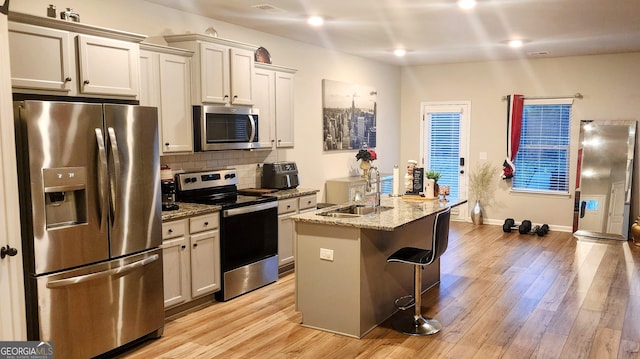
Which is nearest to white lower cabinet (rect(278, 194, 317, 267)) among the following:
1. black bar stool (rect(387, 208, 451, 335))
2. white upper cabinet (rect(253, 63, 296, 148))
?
white upper cabinet (rect(253, 63, 296, 148))

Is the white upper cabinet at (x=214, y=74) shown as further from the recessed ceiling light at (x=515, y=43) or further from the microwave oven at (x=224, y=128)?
the recessed ceiling light at (x=515, y=43)

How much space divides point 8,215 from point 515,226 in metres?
7.35

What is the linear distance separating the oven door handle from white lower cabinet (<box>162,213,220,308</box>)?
0.12 m

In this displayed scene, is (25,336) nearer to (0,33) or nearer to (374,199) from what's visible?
(0,33)

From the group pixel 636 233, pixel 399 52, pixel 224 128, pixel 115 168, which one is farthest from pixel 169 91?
pixel 636 233

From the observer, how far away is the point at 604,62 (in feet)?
25.1

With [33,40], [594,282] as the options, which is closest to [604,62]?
[594,282]

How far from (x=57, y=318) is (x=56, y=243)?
0.46 meters

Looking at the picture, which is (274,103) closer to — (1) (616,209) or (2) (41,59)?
(2) (41,59)

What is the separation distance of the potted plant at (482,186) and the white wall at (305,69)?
1.47 m

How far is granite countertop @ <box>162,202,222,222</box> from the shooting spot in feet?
13.4

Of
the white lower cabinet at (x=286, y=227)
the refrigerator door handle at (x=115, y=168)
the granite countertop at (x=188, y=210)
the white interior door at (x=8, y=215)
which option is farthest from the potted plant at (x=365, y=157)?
the white interior door at (x=8, y=215)

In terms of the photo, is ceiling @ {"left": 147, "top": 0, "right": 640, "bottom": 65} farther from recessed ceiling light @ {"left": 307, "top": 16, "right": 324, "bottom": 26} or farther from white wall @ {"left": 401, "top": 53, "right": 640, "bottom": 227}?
white wall @ {"left": 401, "top": 53, "right": 640, "bottom": 227}

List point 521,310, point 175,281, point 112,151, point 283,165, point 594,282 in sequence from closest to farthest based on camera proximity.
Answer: point 112,151 < point 175,281 < point 521,310 < point 594,282 < point 283,165
